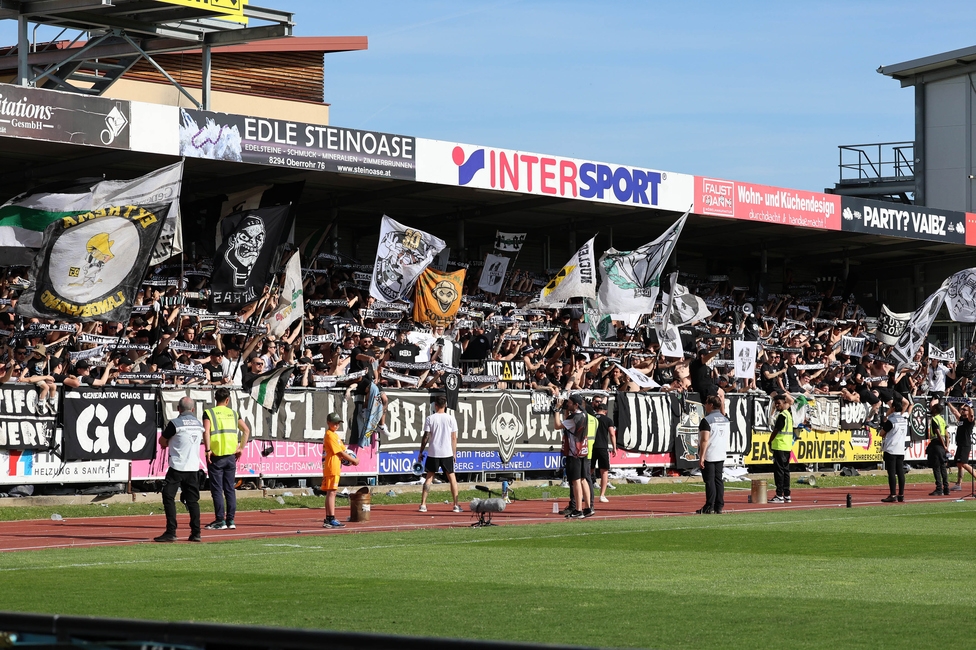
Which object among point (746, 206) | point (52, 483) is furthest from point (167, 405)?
point (746, 206)

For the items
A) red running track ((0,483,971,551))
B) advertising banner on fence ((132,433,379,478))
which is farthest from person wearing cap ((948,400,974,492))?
advertising banner on fence ((132,433,379,478))

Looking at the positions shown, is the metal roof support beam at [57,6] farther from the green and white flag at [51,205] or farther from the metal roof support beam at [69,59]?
the green and white flag at [51,205]

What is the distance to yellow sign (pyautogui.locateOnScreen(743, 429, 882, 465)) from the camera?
3319 cm

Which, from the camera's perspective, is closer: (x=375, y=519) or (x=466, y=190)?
(x=375, y=519)

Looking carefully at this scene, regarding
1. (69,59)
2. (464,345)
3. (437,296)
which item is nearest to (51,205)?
(69,59)

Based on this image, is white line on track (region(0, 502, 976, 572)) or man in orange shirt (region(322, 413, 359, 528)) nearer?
white line on track (region(0, 502, 976, 572))

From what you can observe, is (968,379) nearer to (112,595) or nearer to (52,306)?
(52,306)

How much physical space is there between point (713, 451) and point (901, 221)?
783 inches

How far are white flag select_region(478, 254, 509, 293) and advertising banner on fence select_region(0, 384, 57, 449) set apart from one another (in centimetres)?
1299

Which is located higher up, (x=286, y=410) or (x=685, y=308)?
(x=685, y=308)

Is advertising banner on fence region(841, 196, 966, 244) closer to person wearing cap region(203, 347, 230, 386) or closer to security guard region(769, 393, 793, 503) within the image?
security guard region(769, 393, 793, 503)

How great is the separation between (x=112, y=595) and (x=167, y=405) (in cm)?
1183

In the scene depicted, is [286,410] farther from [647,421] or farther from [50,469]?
[647,421]

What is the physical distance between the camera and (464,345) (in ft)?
97.1
